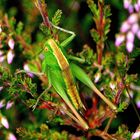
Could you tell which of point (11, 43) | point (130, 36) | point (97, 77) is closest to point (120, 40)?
point (130, 36)

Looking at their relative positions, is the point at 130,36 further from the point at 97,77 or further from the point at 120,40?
the point at 97,77

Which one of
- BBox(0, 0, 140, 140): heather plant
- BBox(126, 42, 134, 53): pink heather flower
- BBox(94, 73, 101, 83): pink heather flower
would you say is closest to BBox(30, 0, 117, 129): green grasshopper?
BBox(0, 0, 140, 140): heather plant

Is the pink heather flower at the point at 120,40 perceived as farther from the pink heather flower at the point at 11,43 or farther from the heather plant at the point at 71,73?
the pink heather flower at the point at 11,43

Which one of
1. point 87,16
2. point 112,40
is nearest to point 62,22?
point 87,16

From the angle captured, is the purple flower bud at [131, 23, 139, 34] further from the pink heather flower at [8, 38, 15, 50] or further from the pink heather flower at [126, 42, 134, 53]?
the pink heather flower at [8, 38, 15, 50]

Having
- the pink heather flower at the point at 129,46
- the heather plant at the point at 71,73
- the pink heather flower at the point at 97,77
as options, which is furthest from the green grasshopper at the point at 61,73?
the pink heather flower at the point at 129,46

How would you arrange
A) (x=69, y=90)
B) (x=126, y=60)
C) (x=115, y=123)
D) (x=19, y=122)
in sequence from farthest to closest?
(x=19, y=122)
(x=115, y=123)
(x=126, y=60)
(x=69, y=90)

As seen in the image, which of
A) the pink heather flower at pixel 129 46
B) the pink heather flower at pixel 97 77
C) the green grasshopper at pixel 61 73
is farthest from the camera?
the pink heather flower at pixel 129 46

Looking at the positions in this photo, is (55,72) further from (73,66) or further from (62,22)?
(62,22)
